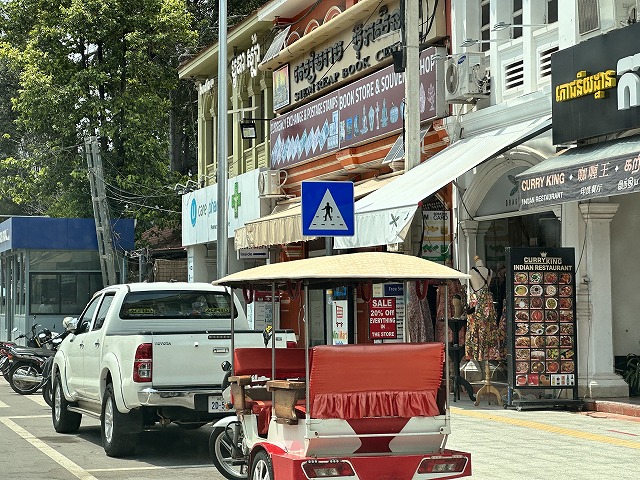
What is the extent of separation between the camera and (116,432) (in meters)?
11.9

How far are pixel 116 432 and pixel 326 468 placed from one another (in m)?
4.43

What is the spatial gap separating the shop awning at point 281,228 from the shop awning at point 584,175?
15.7 feet

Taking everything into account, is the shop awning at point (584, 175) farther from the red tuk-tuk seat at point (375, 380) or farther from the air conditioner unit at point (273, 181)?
the air conditioner unit at point (273, 181)

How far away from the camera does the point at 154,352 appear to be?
11477 mm

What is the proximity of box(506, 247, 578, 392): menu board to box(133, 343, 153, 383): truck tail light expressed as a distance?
17.9 feet

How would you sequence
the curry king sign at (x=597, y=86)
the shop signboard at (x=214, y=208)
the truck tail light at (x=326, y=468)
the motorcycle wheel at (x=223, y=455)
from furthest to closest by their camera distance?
1. the shop signboard at (x=214, y=208)
2. the curry king sign at (x=597, y=86)
3. the motorcycle wheel at (x=223, y=455)
4. the truck tail light at (x=326, y=468)

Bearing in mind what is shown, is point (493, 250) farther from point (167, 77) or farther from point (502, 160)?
point (167, 77)

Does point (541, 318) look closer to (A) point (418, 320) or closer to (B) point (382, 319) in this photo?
(A) point (418, 320)

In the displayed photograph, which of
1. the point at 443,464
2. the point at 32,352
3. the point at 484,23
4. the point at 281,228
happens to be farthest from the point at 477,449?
the point at 32,352

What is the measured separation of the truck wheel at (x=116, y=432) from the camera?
11859 mm

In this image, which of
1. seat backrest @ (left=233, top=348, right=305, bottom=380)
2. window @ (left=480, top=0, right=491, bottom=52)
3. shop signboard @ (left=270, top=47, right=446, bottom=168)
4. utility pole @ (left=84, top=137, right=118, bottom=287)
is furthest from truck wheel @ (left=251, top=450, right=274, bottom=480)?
utility pole @ (left=84, top=137, right=118, bottom=287)

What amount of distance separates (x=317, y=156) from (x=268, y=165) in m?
3.93

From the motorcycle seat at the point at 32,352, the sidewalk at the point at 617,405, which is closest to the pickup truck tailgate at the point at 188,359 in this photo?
the sidewalk at the point at 617,405

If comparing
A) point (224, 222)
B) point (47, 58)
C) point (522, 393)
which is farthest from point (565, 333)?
point (47, 58)
